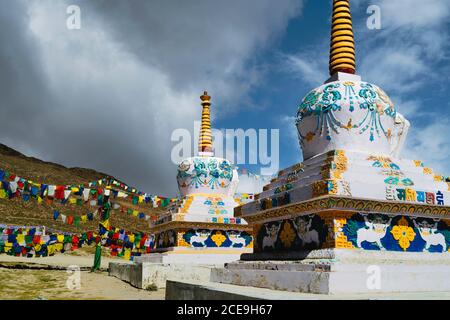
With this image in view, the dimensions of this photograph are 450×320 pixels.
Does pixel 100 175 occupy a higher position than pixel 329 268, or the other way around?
pixel 100 175

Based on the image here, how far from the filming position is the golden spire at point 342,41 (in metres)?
7.85

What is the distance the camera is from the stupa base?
5.15m

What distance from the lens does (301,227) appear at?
670 cm

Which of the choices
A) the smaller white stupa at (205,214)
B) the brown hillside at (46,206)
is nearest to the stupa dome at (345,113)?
the smaller white stupa at (205,214)

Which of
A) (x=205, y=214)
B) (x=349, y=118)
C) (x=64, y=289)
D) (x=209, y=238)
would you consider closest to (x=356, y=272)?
(x=349, y=118)

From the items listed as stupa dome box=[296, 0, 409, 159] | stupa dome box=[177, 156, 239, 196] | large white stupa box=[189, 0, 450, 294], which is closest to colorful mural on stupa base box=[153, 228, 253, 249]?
stupa dome box=[177, 156, 239, 196]

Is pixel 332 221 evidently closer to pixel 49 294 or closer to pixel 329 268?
pixel 329 268

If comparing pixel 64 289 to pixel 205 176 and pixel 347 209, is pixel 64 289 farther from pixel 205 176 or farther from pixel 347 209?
pixel 347 209

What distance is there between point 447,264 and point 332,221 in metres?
1.85

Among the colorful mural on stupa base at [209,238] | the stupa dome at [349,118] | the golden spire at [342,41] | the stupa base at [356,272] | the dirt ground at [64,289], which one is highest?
the golden spire at [342,41]

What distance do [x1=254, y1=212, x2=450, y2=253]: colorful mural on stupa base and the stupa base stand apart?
5.6 inches

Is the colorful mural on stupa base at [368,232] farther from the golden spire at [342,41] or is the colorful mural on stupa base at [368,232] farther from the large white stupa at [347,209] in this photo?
the golden spire at [342,41]

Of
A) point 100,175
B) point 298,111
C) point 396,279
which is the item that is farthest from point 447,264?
point 100,175

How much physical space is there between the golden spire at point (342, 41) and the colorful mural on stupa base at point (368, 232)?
295 cm
